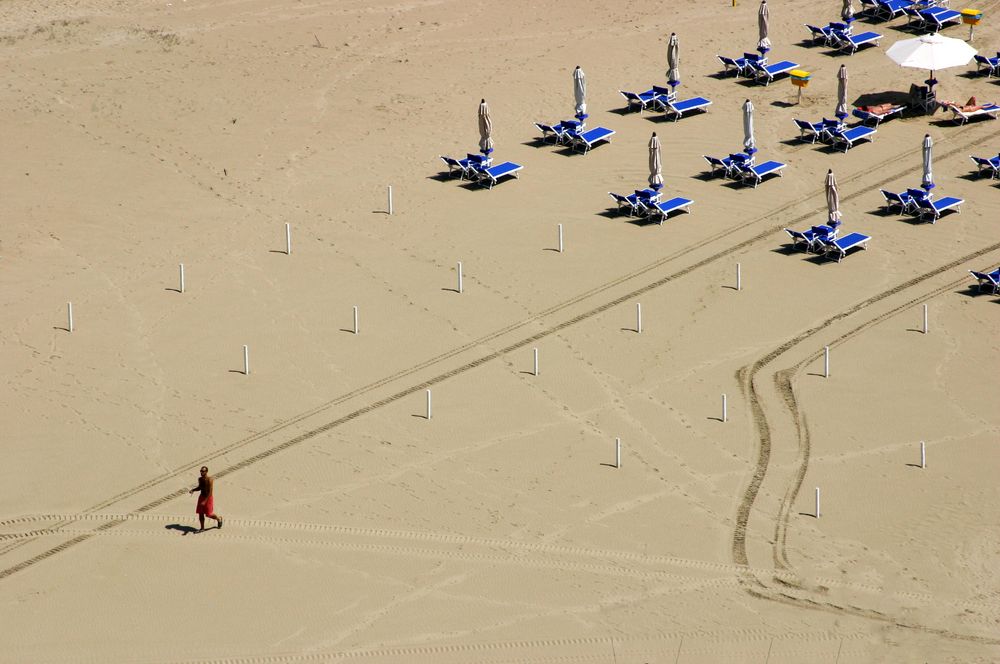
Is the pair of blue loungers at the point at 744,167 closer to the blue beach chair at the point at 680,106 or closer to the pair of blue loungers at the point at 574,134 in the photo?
the pair of blue loungers at the point at 574,134

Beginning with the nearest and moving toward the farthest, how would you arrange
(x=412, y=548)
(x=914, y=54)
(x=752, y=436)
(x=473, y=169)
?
(x=412, y=548) < (x=752, y=436) < (x=473, y=169) < (x=914, y=54)

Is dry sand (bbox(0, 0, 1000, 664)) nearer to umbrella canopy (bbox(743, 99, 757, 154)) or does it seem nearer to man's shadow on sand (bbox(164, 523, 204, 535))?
man's shadow on sand (bbox(164, 523, 204, 535))

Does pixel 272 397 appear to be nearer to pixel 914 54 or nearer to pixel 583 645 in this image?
pixel 583 645

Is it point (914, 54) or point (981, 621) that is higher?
point (914, 54)

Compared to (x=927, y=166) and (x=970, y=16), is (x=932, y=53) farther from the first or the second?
(x=927, y=166)

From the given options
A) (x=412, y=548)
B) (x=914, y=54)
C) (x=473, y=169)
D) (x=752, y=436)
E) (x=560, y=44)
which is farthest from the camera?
(x=560, y=44)

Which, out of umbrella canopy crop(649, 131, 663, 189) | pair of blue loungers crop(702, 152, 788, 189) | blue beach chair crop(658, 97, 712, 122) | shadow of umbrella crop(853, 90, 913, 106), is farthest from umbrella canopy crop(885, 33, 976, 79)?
umbrella canopy crop(649, 131, 663, 189)

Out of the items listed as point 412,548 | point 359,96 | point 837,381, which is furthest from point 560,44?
point 412,548
